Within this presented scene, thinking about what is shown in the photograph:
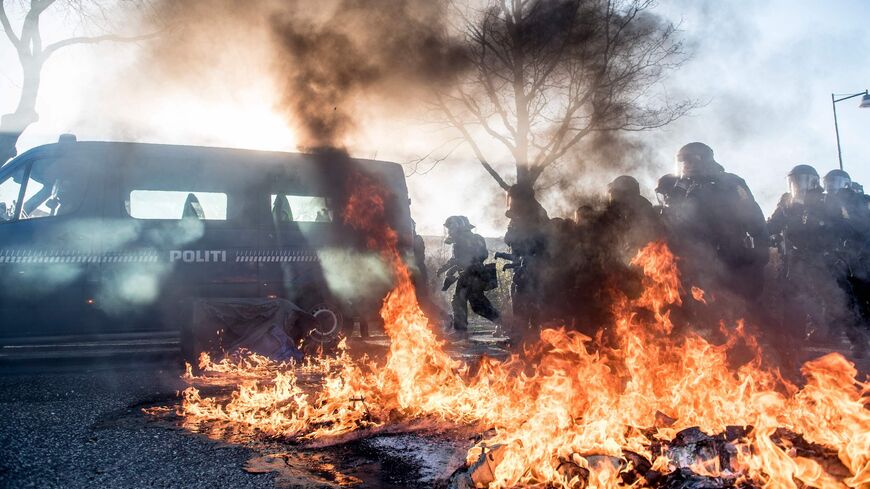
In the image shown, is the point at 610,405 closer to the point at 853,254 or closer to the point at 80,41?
the point at 853,254

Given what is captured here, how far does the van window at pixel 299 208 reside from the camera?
7.71m

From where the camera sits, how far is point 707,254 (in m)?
4.94

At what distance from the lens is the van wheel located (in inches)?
302

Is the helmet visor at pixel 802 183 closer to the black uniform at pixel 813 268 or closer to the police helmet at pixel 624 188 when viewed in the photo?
the black uniform at pixel 813 268

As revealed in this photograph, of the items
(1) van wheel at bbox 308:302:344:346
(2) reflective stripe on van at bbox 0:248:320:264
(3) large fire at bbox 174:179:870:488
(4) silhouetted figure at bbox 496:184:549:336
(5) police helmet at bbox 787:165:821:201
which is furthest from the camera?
(5) police helmet at bbox 787:165:821:201

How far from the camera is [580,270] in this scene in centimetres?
557

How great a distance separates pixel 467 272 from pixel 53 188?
654cm

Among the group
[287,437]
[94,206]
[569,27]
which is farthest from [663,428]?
[569,27]

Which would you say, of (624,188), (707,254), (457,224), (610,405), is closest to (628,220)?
(624,188)

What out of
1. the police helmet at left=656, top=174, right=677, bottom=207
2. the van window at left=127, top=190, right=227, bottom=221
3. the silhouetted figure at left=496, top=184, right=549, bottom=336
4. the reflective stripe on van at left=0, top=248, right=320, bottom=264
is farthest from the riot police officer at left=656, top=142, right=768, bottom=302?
the van window at left=127, top=190, right=227, bottom=221

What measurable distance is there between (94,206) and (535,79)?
29.7ft

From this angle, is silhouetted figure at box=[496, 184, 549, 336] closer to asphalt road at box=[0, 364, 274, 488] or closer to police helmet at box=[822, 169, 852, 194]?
asphalt road at box=[0, 364, 274, 488]

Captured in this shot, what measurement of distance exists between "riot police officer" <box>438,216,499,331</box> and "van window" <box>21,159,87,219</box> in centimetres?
616

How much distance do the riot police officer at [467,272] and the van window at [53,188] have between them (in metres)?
6.16
